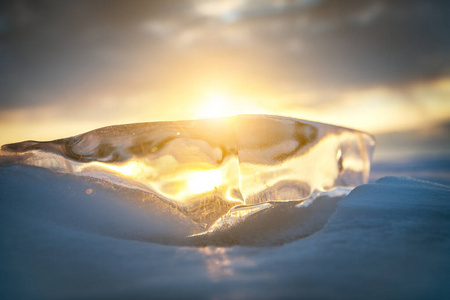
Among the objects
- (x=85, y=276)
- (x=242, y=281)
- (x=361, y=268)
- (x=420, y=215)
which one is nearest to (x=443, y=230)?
(x=420, y=215)

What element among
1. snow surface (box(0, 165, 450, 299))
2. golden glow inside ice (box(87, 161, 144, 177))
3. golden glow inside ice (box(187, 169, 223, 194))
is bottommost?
snow surface (box(0, 165, 450, 299))

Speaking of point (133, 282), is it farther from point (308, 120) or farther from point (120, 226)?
point (308, 120)

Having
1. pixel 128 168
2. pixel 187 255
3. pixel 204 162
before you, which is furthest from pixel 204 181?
pixel 187 255

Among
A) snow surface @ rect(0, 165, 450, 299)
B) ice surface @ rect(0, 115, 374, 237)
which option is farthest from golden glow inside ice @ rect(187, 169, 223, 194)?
snow surface @ rect(0, 165, 450, 299)

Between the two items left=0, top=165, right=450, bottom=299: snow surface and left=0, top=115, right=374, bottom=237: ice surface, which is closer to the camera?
left=0, top=165, right=450, bottom=299: snow surface

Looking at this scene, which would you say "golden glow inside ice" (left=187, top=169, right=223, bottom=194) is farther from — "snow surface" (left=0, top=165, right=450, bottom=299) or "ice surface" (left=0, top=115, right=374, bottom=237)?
"snow surface" (left=0, top=165, right=450, bottom=299)

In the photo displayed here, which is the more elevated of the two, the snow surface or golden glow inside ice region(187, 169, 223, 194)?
golden glow inside ice region(187, 169, 223, 194)

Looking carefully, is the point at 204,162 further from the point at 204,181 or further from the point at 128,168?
the point at 128,168
